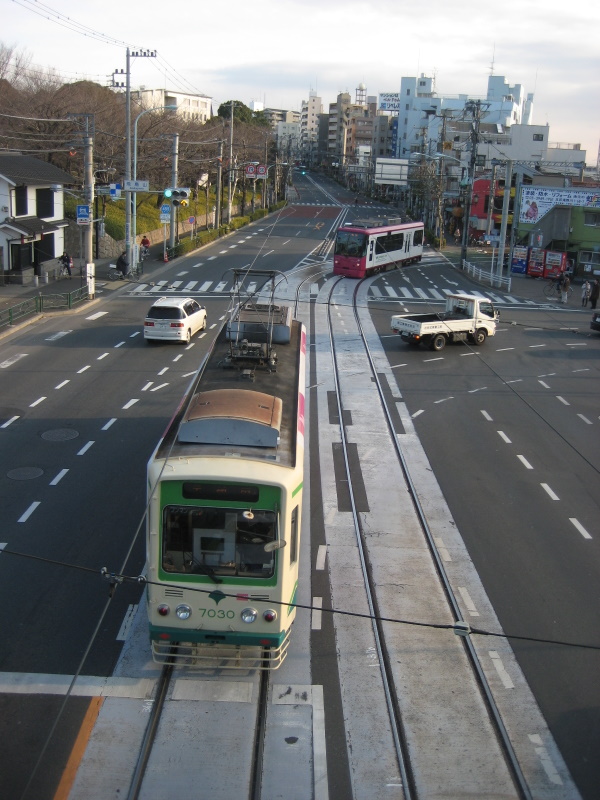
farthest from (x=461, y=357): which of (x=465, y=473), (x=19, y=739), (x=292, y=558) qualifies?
(x=19, y=739)

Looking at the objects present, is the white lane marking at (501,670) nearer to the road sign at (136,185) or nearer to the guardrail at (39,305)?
the guardrail at (39,305)

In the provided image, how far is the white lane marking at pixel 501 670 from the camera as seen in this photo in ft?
33.0

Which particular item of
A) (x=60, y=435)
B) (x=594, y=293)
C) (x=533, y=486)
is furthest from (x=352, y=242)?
(x=533, y=486)

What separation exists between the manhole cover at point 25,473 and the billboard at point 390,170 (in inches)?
1828

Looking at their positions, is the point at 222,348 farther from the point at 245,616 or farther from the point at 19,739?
the point at 19,739

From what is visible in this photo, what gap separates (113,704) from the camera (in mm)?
9281

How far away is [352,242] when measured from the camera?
4816 centimetres

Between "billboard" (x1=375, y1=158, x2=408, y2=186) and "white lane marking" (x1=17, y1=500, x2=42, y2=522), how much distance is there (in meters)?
47.9

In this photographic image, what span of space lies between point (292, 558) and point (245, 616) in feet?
2.83

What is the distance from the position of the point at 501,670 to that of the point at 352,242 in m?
39.9

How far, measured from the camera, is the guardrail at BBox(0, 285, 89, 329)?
3014cm

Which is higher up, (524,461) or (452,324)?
(452,324)

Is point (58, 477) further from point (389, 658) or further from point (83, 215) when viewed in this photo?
point (83, 215)

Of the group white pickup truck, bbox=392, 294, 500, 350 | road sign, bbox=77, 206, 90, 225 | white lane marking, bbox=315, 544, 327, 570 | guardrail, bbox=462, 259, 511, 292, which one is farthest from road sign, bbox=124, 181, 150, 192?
white lane marking, bbox=315, 544, 327, 570
